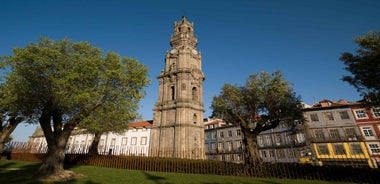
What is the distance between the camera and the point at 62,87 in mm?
11523

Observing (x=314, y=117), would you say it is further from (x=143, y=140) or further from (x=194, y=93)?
(x=143, y=140)

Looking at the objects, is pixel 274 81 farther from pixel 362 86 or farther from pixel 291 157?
pixel 291 157

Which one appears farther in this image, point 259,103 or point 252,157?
point 259,103

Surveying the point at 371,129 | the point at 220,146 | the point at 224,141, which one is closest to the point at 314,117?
the point at 371,129

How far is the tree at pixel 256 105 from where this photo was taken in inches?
635

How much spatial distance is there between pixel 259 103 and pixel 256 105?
1.47ft

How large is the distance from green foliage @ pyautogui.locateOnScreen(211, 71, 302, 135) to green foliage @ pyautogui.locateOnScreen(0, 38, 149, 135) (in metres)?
8.92

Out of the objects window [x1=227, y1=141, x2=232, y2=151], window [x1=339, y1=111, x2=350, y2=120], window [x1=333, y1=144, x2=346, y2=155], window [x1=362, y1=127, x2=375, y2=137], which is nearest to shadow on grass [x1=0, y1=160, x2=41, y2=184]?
window [x1=227, y1=141, x2=232, y2=151]

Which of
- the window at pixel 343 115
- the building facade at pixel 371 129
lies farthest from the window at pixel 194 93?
the building facade at pixel 371 129

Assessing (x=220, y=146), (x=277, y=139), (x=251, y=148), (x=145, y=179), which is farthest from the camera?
(x=220, y=146)

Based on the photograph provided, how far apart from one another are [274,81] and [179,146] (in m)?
19.6

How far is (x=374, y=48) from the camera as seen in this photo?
41.9 feet

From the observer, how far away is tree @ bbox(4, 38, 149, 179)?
36.5 feet

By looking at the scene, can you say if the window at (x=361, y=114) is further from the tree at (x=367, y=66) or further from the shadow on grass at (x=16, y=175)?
the shadow on grass at (x=16, y=175)
